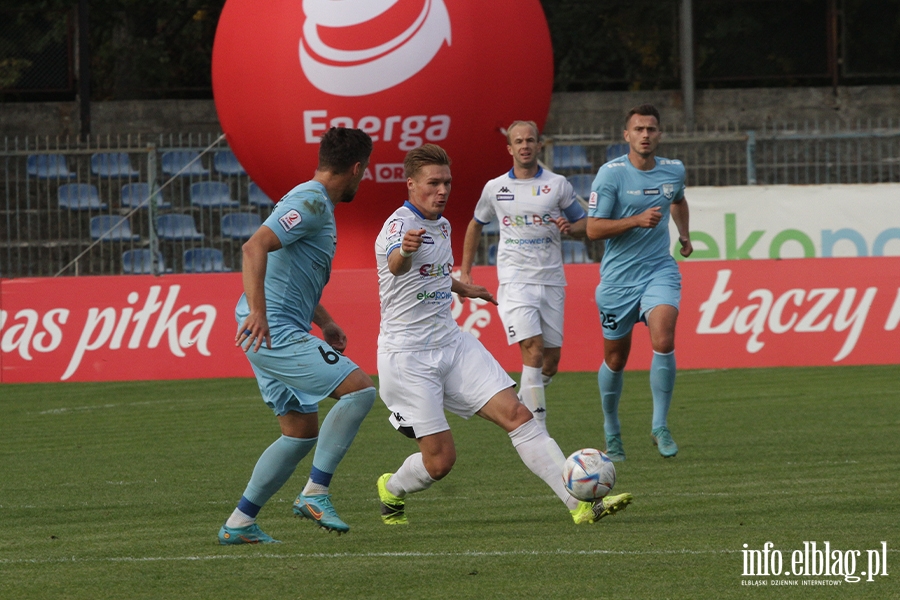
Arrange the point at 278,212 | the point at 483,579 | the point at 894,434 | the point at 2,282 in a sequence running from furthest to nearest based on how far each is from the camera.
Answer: the point at 2,282, the point at 894,434, the point at 278,212, the point at 483,579

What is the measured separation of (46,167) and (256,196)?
304cm

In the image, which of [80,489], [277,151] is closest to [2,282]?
[277,151]

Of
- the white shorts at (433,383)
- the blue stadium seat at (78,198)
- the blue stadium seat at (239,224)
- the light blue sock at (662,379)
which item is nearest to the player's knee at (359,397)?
the white shorts at (433,383)

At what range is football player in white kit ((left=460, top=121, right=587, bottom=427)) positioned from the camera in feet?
34.6

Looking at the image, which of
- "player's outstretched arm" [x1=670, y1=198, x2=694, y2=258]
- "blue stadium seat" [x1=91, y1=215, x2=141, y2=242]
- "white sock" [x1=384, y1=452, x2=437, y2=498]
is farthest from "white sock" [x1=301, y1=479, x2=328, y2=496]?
"blue stadium seat" [x1=91, y1=215, x2=141, y2=242]

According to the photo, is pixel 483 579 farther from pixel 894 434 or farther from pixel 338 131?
pixel 894 434

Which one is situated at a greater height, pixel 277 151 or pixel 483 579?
pixel 277 151

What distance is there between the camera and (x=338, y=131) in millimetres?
6547

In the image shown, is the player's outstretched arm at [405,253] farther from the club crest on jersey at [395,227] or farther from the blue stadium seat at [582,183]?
the blue stadium seat at [582,183]

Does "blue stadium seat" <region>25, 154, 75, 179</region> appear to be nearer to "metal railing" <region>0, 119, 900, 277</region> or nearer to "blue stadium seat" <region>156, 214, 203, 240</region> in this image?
"metal railing" <region>0, 119, 900, 277</region>

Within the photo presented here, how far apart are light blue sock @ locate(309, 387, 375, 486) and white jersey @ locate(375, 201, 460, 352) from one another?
41 centimetres

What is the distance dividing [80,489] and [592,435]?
3.91m

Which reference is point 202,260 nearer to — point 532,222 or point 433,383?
point 532,222

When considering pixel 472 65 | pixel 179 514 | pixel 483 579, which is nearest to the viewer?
pixel 483 579
